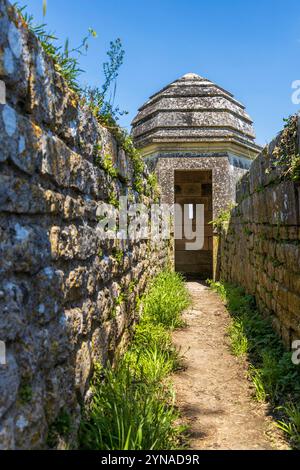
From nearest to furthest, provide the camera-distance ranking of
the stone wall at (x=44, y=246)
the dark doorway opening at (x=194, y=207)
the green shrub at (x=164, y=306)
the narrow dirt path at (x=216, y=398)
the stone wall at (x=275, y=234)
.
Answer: the stone wall at (x=44, y=246), the narrow dirt path at (x=216, y=398), the stone wall at (x=275, y=234), the green shrub at (x=164, y=306), the dark doorway opening at (x=194, y=207)

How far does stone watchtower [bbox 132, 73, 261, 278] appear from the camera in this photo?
383 inches

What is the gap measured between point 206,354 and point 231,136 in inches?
253

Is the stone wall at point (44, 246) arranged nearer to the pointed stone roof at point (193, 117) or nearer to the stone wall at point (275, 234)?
the stone wall at point (275, 234)

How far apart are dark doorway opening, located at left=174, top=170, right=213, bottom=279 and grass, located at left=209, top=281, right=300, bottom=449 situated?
6707 mm

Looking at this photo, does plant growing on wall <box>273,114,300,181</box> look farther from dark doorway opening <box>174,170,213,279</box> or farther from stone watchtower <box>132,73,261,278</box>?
dark doorway opening <box>174,170,213,279</box>

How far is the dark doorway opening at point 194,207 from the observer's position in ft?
40.8

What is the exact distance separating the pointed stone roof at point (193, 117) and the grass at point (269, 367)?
525 cm

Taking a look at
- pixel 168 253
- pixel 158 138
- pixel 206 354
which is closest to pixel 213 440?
pixel 206 354

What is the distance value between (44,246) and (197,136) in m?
8.21

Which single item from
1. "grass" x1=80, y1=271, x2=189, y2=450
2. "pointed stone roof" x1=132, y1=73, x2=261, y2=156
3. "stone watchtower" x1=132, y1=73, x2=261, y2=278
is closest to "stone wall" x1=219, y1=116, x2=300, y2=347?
"grass" x1=80, y1=271, x2=189, y2=450

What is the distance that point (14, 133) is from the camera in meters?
1.68

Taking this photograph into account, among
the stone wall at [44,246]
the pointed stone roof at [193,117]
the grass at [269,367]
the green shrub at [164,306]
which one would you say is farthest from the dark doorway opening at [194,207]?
the stone wall at [44,246]

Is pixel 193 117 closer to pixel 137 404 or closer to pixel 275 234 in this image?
pixel 275 234
